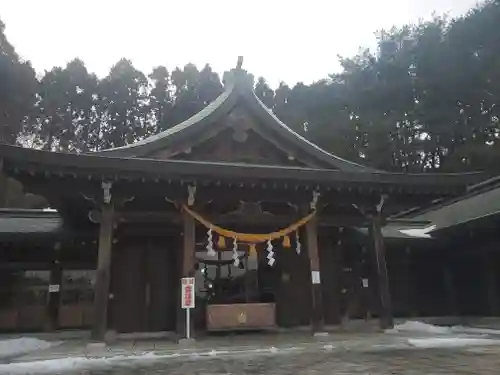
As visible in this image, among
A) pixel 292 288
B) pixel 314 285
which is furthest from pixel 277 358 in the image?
pixel 292 288

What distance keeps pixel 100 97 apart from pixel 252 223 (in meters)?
27.3

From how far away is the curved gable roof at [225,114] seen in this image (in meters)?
11.7

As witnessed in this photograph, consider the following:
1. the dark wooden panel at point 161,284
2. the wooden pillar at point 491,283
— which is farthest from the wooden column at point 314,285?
the wooden pillar at point 491,283

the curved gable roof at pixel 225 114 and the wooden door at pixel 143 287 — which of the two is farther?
the wooden door at pixel 143 287

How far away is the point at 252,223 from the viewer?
38.3 ft

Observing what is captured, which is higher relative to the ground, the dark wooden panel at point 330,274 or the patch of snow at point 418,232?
the patch of snow at point 418,232

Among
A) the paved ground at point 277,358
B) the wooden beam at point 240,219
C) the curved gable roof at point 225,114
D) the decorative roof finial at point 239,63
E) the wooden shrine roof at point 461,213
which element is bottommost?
the paved ground at point 277,358

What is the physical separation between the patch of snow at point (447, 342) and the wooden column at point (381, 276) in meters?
1.59

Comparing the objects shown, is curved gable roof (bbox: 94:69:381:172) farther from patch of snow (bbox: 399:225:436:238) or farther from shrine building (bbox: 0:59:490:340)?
patch of snow (bbox: 399:225:436:238)

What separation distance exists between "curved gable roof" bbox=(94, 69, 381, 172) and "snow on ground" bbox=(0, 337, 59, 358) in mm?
4927

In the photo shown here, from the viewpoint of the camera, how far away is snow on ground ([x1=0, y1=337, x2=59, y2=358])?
30.8ft

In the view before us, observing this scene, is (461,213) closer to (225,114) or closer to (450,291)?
(450,291)

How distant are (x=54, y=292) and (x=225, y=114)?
7589mm

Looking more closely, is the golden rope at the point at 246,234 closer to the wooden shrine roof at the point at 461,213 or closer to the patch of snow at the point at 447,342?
the patch of snow at the point at 447,342
